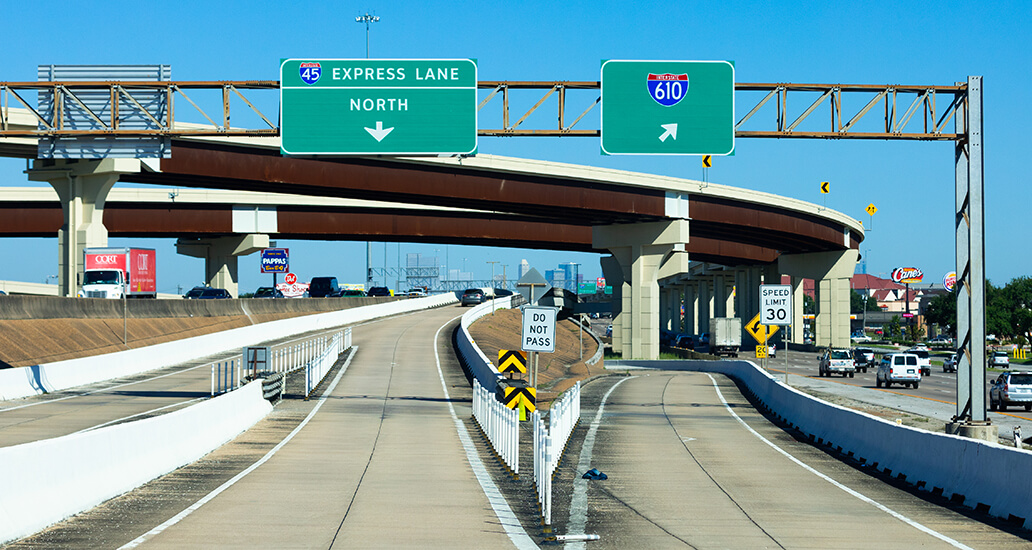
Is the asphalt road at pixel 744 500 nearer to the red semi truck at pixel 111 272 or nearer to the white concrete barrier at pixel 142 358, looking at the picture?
the white concrete barrier at pixel 142 358

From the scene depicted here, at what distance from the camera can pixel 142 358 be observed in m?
45.2

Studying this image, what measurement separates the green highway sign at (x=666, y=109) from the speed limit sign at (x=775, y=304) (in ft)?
45.7

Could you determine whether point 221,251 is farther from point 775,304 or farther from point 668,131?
point 668,131

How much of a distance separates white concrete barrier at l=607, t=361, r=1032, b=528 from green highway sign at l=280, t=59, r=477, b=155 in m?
11.4

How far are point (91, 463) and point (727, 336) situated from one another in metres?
81.1

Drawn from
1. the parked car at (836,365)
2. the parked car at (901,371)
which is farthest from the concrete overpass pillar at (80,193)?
the parked car at (836,365)

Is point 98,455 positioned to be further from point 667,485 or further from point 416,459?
point 667,485

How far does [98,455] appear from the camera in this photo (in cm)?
1532

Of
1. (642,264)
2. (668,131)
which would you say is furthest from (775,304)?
(642,264)

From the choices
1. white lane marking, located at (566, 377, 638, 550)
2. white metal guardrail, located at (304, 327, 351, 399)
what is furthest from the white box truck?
white lane marking, located at (566, 377, 638, 550)

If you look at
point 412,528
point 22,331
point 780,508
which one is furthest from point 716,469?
point 22,331

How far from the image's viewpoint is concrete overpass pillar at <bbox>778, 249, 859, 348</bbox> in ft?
332

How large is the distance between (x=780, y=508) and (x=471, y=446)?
982 cm

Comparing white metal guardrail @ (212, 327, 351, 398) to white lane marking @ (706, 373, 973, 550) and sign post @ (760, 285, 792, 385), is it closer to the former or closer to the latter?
white lane marking @ (706, 373, 973, 550)
